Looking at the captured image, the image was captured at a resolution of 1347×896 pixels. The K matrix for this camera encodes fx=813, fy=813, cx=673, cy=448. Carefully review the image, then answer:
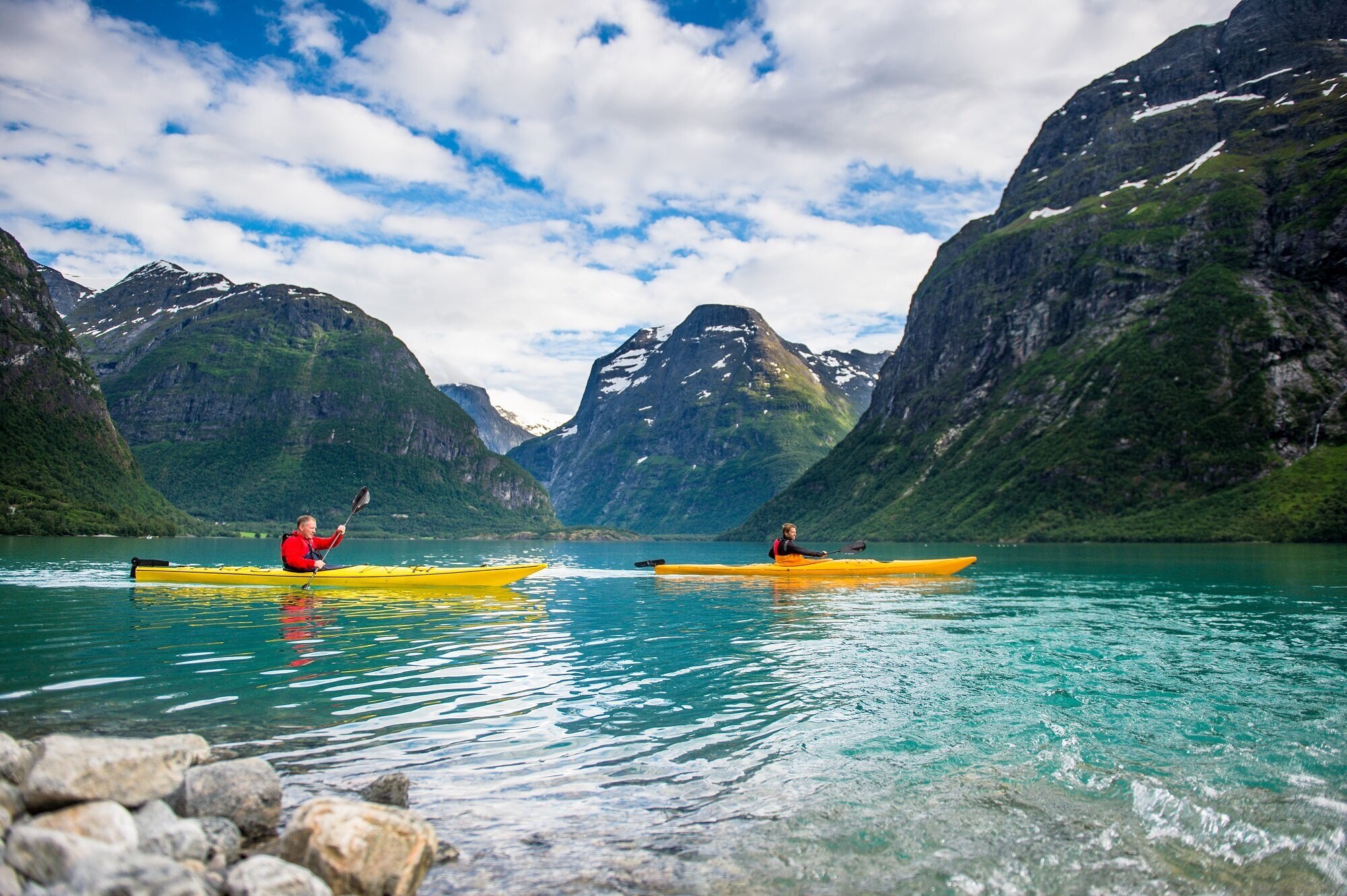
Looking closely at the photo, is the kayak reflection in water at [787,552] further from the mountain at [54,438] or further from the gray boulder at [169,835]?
the mountain at [54,438]

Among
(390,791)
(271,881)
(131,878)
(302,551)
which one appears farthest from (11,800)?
(302,551)

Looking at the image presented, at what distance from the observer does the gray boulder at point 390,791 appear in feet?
27.8

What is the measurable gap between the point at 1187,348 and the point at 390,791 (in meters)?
161

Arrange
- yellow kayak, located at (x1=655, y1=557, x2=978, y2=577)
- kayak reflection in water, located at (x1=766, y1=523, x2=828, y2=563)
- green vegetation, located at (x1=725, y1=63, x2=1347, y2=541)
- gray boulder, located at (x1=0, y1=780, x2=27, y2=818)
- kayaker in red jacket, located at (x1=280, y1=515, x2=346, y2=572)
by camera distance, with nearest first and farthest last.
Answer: gray boulder, located at (x1=0, y1=780, x2=27, y2=818)
kayaker in red jacket, located at (x1=280, y1=515, x2=346, y2=572)
kayak reflection in water, located at (x1=766, y1=523, x2=828, y2=563)
yellow kayak, located at (x1=655, y1=557, x2=978, y2=577)
green vegetation, located at (x1=725, y1=63, x2=1347, y2=541)

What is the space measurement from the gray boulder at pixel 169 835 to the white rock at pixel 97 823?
11 centimetres

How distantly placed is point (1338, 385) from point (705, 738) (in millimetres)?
Result: 150145

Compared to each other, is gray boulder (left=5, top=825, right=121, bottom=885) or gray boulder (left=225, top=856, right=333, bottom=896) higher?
gray boulder (left=5, top=825, right=121, bottom=885)

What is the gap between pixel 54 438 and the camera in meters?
158

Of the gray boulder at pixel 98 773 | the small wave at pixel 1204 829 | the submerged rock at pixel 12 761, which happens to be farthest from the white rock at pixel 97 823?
the small wave at pixel 1204 829

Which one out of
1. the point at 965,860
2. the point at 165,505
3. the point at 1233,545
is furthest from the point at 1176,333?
the point at 165,505

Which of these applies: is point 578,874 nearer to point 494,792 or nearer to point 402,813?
point 402,813

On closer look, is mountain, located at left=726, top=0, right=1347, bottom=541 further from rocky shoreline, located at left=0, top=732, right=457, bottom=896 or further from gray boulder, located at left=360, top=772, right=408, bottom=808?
rocky shoreline, located at left=0, top=732, right=457, bottom=896

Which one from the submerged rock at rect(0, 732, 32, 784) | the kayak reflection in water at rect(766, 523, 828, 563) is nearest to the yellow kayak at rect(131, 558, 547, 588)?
the kayak reflection in water at rect(766, 523, 828, 563)

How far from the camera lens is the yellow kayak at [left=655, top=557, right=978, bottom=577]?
137 feet
